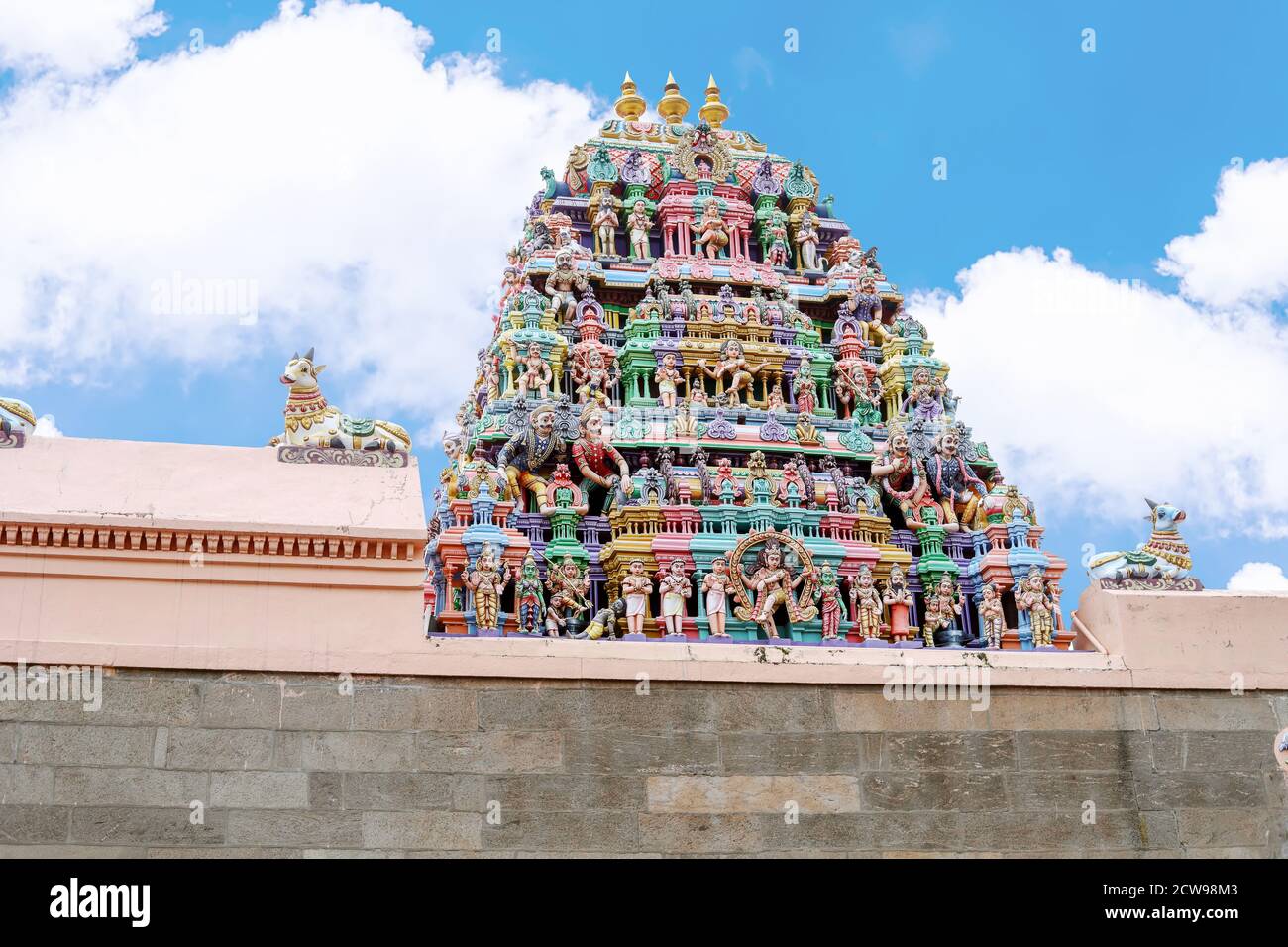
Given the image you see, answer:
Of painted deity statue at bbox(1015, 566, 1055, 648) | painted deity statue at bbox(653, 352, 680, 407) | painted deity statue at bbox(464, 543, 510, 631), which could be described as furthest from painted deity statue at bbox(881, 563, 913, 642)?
painted deity statue at bbox(464, 543, 510, 631)

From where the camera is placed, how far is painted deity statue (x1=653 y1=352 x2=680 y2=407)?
24.3m

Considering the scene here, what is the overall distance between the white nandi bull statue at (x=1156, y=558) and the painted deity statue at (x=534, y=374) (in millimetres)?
8848

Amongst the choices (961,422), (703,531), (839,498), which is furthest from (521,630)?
(961,422)

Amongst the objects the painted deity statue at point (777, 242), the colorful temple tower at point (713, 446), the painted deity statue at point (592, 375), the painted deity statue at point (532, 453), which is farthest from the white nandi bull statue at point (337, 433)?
the painted deity statue at point (777, 242)

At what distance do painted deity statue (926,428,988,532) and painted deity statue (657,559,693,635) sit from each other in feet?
14.7

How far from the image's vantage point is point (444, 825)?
40.6ft

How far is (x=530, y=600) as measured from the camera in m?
21.6

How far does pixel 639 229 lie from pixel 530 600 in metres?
7.88

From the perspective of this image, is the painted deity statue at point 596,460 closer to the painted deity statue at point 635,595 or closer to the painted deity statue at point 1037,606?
the painted deity statue at point 635,595

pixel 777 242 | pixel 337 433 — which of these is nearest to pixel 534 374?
pixel 777 242

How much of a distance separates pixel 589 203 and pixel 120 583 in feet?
50.8

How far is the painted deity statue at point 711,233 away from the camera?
26750 millimetres
